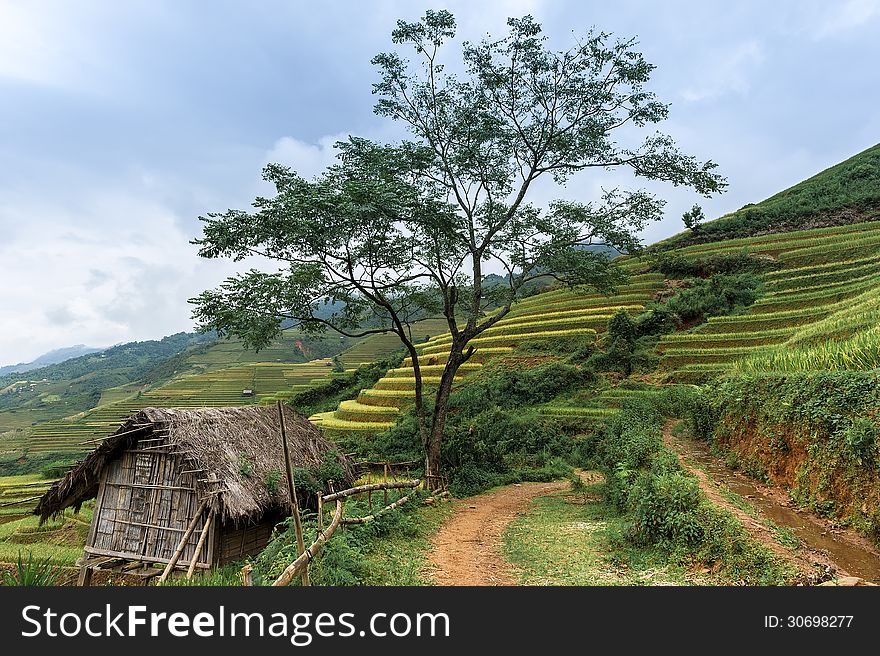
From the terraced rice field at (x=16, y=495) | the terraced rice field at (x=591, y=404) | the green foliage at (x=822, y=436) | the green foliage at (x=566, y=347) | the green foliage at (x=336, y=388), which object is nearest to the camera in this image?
the green foliage at (x=822, y=436)

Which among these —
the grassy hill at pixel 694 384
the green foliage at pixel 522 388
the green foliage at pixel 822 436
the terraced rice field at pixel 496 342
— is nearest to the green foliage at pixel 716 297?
the grassy hill at pixel 694 384

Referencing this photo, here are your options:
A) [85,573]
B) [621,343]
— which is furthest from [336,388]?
[85,573]

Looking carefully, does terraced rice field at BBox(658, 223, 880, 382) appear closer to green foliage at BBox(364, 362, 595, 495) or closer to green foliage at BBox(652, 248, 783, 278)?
green foliage at BBox(652, 248, 783, 278)

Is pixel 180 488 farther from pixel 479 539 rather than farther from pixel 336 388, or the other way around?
pixel 336 388

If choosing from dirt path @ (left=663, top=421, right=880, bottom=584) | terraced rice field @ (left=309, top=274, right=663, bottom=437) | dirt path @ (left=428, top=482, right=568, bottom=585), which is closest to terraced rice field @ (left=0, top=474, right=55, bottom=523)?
terraced rice field @ (left=309, top=274, right=663, bottom=437)

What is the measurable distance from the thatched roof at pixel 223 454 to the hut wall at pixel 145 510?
20.0 inches

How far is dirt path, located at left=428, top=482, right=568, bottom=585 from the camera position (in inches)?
280

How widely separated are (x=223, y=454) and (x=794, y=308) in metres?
24.3

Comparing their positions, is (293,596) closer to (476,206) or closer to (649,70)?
(476,206)

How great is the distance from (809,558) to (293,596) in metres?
5.99

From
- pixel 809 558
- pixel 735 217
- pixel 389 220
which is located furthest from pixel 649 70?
pixel 735 217

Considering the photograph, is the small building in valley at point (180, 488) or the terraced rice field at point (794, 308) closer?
the small building in valley at point (180, 488)

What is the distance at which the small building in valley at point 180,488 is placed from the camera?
10.4 meters

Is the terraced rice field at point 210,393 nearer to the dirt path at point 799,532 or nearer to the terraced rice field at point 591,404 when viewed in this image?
the terraced rice field at point 591,404
